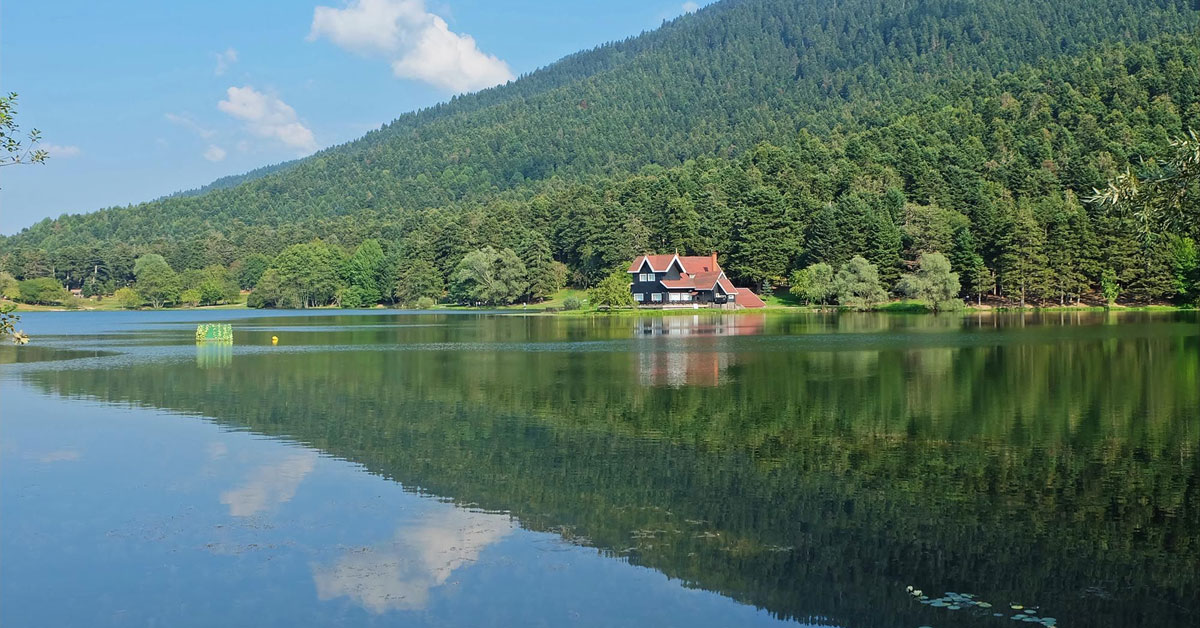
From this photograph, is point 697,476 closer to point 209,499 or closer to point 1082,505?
point 1082,505

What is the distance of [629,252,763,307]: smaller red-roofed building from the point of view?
359 feet

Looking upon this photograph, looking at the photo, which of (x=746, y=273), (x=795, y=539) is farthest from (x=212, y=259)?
(x=795, y=539)

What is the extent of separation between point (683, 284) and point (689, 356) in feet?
210

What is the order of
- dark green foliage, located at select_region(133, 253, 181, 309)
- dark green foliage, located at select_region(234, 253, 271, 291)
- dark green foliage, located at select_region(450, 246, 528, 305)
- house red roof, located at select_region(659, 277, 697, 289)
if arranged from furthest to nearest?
dark green foliage, located at select_region(234, 253, 271, 291), dark green foliage, located at select_region(133, 253, 181, 309), dark green foliage, located at select_region(450, 246, 528, 305), house red roof, located at select_region(659, 277, 697, 289)

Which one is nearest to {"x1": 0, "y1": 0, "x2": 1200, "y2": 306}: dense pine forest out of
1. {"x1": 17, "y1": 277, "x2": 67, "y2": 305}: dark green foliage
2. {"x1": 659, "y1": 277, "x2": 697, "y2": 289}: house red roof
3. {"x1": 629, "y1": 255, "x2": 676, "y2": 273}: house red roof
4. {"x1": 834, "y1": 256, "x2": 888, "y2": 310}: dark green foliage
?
{"x1": 17, "y1": 277, "x2": 67, "y2": 305}: dark green foliage

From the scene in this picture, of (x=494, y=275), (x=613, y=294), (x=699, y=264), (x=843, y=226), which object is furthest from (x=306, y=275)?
(x=843, y=226)

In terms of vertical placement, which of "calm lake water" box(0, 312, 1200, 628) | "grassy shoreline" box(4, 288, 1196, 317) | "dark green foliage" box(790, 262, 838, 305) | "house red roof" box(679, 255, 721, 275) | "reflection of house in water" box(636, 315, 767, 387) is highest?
"house red roof" box(679, 255, 721, 275)

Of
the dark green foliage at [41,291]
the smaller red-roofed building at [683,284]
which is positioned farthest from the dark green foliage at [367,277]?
the smaller red-roofed building at [683,284]

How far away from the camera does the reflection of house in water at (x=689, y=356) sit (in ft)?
120

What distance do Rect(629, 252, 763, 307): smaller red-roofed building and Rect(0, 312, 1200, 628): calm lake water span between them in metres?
72.4

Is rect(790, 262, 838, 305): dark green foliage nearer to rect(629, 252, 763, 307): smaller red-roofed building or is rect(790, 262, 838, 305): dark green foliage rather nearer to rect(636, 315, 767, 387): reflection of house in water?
rect(629, 252, 763, 307): smaller red-roofed building

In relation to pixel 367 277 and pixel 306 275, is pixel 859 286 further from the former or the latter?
pixel 306 275

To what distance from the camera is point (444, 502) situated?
57.4 ft

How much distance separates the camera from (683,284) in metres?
111
